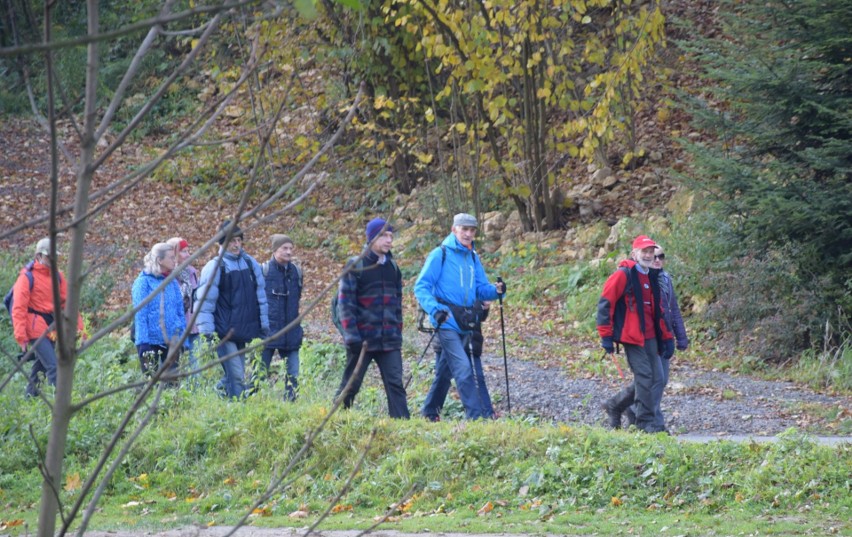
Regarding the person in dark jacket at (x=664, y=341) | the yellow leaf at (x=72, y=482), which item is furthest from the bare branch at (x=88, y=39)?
the person in dark jacket at (x=664, y=341)

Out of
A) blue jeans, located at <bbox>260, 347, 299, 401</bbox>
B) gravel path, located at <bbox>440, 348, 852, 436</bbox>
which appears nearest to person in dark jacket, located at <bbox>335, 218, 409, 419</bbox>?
blue jeans, located at <bbox>260, 347, 299, 401</bbox>

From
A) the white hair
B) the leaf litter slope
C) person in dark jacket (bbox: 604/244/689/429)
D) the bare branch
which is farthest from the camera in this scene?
the leaf litter slope

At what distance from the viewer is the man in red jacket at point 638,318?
9.56 meters

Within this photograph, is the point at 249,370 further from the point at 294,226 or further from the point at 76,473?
the point at 294,226

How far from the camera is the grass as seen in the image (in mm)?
7523

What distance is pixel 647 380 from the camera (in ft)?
31.5

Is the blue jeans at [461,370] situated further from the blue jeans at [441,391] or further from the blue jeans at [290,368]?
the blue jeans at [290,368]

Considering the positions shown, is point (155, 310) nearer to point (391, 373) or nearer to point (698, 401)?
point (391, 373)

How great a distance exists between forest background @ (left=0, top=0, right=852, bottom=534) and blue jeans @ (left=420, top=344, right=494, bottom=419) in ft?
5.84

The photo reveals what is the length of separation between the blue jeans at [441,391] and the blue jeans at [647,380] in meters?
1.51

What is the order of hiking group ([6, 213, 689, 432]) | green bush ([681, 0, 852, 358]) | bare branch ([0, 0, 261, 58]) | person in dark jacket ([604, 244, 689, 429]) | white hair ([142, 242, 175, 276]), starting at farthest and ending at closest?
green bush ([681, 0, 852, 358]), white hair ([142, 242, 175, 276]), person in dark jacket ([604, 244, 689, 429]), hiking group ([6, 213, 689, 432]), bare branch ([0, 0, 261, 58])

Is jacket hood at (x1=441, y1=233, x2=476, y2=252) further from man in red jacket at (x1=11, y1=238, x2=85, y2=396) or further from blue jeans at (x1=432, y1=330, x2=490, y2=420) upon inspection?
man in red jacket at (x1=11, y1=238, x2=85, y2=396)

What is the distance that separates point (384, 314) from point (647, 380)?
2499 mm

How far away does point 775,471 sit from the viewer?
310 inches
